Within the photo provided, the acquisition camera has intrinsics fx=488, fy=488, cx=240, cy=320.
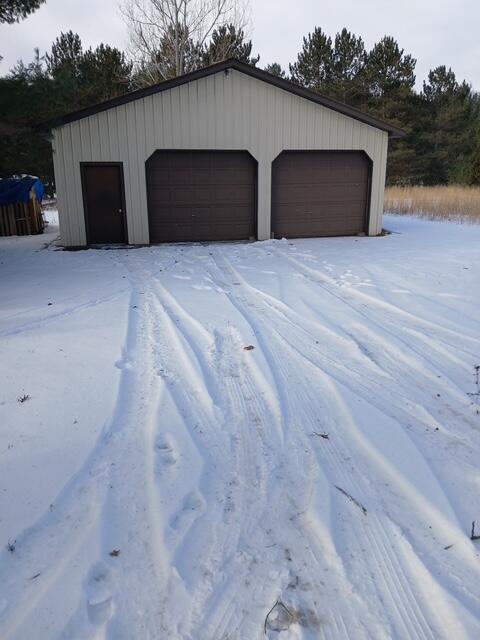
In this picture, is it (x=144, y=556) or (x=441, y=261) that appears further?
(x=441, y=261)

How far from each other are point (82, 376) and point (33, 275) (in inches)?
215

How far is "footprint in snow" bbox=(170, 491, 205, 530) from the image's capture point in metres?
2.34

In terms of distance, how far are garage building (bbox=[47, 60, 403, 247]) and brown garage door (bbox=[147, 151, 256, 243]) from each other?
26mm

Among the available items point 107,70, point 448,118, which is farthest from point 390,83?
point 107,70

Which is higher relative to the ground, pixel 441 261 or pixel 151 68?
pixel 151 68

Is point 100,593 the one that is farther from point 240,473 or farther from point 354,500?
point 354,500

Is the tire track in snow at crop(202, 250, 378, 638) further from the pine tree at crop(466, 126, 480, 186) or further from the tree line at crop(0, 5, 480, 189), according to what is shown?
the pine tree at crop(466, 126, 480, 186)

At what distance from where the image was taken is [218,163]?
1266 cm

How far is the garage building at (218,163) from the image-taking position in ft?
38.7

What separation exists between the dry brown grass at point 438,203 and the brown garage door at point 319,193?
5.52 metres

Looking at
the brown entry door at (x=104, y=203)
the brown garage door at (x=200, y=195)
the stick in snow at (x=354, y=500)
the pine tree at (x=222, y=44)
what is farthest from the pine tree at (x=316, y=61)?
the stick in snow at (x=354, y=500)

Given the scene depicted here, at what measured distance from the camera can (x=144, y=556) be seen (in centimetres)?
212

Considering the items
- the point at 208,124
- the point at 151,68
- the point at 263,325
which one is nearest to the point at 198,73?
the point at 208,124

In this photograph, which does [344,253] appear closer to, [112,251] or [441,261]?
[441,261]
